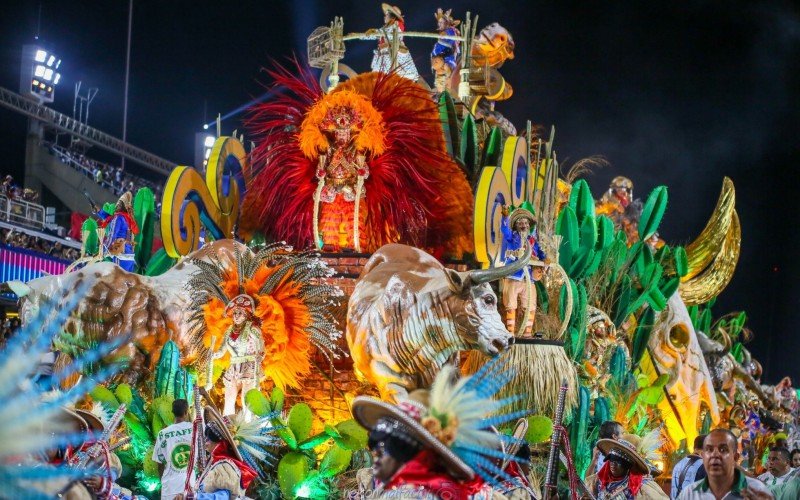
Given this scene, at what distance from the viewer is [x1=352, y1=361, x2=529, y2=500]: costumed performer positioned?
4508 mm

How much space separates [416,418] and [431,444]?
0.13 meters

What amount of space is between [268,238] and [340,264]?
1407 millimetres

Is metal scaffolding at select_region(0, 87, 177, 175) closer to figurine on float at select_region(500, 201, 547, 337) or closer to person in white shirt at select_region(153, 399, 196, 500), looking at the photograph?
figurine on float at select_region(500, 201, 547, 337)

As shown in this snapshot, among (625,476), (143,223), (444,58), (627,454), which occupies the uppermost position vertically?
(444,58)

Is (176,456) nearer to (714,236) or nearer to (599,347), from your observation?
(599,347)

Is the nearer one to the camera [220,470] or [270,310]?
[220,470]

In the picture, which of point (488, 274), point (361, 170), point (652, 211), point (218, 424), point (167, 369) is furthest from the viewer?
point (652, 211)

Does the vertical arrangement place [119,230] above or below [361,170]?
below

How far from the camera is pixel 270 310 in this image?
10320 millimetres

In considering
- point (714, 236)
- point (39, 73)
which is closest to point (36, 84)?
point (39, 73)

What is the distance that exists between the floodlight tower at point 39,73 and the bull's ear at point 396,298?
16.9 meters

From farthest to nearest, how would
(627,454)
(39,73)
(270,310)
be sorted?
(39,73) → (270,310) → (627,454)

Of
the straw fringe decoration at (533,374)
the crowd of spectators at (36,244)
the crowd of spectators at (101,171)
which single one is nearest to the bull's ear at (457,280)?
the straw fringe decoration at (533,374)

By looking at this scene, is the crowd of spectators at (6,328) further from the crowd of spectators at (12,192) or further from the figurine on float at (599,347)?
the figurine on float at (599,347)
